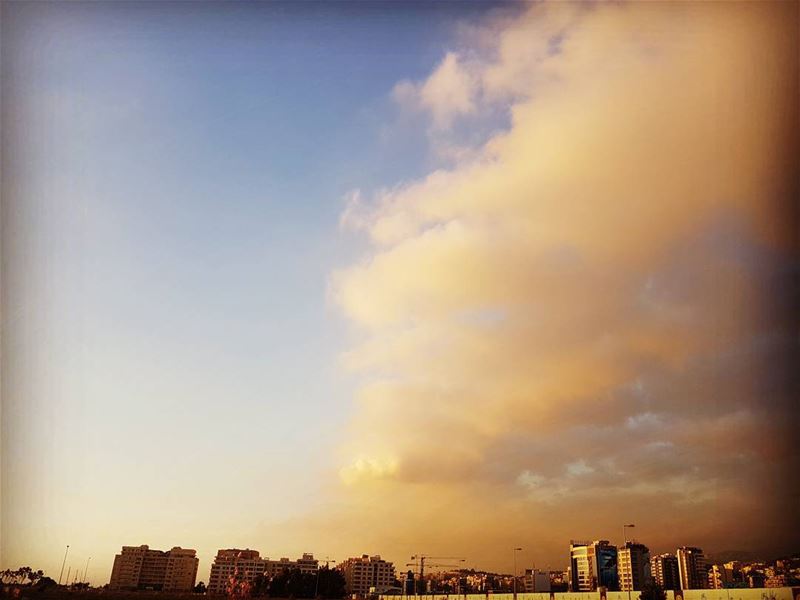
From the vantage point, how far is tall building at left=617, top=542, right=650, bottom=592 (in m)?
113

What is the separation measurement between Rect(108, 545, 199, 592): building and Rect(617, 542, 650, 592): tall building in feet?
281

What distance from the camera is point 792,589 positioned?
101 feet

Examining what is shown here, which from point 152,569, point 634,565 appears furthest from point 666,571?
point 152,569

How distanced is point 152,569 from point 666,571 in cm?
10463

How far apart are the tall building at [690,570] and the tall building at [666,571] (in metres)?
2.67

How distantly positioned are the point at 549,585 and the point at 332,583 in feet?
118

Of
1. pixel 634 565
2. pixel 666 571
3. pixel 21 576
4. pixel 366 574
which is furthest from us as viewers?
pixel 366 574

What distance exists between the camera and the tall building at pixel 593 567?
372ft

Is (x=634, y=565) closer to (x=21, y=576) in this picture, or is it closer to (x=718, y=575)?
(x=718, y=575)

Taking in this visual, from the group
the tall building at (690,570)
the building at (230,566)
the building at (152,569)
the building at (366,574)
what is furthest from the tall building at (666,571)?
the building at (152,569)

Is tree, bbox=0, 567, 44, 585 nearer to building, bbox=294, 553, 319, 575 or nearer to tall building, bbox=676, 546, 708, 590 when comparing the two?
building, bbox=294, 553, 319, 575

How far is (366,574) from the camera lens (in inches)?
5290

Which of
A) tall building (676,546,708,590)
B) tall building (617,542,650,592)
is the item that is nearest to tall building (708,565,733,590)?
tall building (676,546,708,590)

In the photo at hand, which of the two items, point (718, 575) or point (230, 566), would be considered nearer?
point (718, 575)
